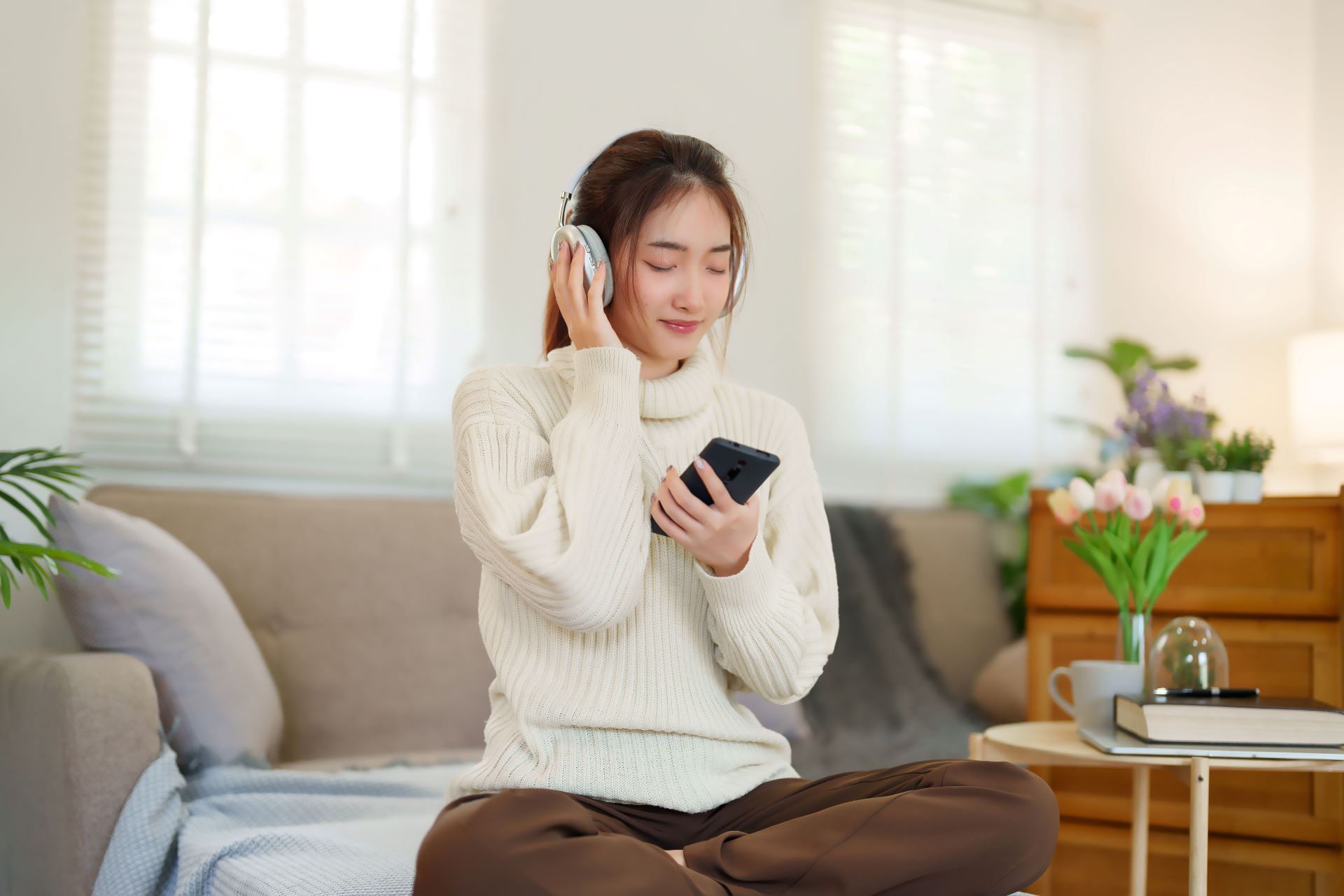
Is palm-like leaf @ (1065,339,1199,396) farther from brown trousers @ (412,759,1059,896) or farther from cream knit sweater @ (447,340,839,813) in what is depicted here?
brown trousers @ (412,759,1059,896)

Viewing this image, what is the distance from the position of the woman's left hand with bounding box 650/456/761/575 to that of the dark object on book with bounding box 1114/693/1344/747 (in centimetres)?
63

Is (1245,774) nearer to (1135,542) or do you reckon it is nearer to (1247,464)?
(1135,542)

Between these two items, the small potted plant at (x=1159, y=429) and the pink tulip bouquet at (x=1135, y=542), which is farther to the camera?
the small potted plant at (x=1159, y=429)

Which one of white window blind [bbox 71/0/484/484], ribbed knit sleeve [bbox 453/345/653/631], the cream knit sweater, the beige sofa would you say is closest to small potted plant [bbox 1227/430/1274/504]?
the cream knit sweater

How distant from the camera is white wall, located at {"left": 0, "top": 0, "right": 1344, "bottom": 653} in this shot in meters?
2.29

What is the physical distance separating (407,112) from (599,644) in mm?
1752

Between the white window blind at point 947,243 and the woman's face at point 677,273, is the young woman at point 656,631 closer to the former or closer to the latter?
the woman's face at point 677,273

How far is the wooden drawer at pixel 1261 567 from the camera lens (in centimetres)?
173

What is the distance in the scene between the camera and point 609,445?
1.22 meters

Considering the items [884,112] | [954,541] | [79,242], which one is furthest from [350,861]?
[884,112]

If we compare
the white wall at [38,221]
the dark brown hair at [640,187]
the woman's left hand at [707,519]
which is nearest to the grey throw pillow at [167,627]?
the white wall at [38,221]

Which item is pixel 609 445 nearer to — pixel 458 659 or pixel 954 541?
pixel 458 659

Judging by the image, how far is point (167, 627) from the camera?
69.9 inches

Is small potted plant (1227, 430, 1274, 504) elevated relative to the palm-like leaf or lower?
lower
